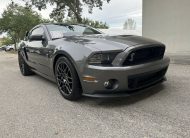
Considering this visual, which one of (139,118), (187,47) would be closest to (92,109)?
(139,118)

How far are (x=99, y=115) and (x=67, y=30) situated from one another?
2.23 metres

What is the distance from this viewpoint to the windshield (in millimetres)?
4641

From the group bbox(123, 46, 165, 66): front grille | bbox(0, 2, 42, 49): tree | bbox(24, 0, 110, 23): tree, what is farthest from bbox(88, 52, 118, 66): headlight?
bbox(0, 2, 42, 49): tree

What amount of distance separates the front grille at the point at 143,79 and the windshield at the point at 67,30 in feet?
5.84

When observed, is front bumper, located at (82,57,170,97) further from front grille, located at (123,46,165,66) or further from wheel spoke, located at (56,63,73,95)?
wheel spoke, located at (56,63,73,95)

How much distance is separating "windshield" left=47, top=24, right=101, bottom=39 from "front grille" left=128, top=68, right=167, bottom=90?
5.84 feet

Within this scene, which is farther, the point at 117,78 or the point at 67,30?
the point at 67,30

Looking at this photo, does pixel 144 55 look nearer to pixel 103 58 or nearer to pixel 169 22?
pixel 103 58

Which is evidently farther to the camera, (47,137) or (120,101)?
(120,101)

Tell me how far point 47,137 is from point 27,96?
1907mm

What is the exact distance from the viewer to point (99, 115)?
10.7 ft

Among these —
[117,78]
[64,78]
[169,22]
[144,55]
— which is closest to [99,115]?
[117,78]

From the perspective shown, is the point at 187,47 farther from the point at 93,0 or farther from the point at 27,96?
the point at 93,0

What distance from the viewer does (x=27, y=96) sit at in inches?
176
